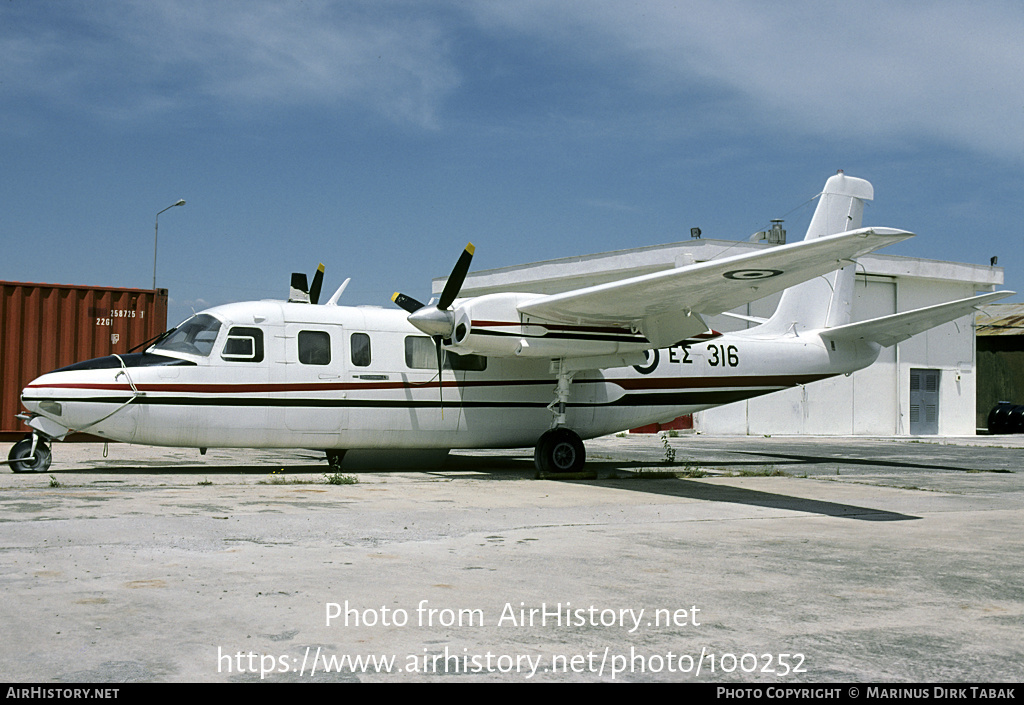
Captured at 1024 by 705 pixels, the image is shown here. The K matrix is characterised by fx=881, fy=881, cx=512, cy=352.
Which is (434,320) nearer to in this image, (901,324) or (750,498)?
(750,498)

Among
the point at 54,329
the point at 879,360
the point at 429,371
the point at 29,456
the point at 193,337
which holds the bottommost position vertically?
the point at 29,456

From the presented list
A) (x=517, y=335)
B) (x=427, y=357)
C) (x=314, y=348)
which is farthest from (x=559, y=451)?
(x=314, y=348)

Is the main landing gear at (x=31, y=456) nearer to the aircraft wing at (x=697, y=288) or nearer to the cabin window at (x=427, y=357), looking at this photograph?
the cabin window at (x=427, y=357)

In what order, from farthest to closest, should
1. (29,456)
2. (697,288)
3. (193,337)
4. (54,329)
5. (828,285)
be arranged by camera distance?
(54,329), (828,285), (193,337), (29,456), (697,288)

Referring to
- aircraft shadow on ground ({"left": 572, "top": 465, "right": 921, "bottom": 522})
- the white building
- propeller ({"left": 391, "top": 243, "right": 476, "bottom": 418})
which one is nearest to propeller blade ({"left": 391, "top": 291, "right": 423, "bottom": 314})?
propeller ({"left": 391, "top": 243, "right": 476, "bottom": 418})

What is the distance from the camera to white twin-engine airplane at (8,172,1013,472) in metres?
13.0

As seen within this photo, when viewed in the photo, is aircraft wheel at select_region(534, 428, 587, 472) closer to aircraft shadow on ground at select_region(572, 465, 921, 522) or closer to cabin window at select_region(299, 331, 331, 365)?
aircraft shadow on ground at select_region(572, 465, 921, 522)

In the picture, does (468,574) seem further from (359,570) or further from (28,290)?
(28,290)

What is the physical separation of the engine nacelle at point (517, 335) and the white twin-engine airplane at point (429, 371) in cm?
2

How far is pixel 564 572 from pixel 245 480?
7.82 metres

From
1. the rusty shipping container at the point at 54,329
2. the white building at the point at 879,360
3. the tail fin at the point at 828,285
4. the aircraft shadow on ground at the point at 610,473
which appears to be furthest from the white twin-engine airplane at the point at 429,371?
the white building at the point at 879,360

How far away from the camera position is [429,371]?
1480 cm

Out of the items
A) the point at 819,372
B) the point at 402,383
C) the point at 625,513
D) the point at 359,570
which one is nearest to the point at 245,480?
the point at 402,383

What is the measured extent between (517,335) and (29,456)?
748 centimetres
